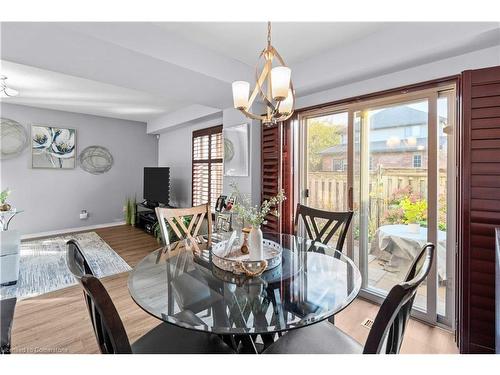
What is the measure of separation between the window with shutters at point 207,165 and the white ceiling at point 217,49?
5.26 feet

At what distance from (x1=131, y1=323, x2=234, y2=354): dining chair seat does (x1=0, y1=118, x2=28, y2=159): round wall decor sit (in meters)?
5.11

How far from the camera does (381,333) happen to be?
719 mm

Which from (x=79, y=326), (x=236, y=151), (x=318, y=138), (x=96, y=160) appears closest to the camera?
(x=79, y=326)

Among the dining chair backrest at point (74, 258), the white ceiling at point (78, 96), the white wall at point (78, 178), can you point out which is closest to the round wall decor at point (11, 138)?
the white wall at point (78, 178)

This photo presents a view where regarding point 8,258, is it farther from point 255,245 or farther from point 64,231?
point 255,245

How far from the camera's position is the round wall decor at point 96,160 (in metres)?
5.16

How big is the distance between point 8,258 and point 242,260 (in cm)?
276

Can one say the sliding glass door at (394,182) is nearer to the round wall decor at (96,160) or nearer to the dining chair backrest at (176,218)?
the dining chair backrest at (176,218)

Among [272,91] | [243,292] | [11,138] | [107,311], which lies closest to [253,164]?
[272,91]

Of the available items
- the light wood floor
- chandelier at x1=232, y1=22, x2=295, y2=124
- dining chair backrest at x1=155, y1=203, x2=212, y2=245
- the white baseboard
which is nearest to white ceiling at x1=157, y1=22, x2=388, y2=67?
chandelier at x1=232, y1=22, x2=295, y2=124

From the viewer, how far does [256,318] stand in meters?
0.98

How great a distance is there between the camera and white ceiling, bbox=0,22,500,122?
167 cm

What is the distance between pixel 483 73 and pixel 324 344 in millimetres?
1968
